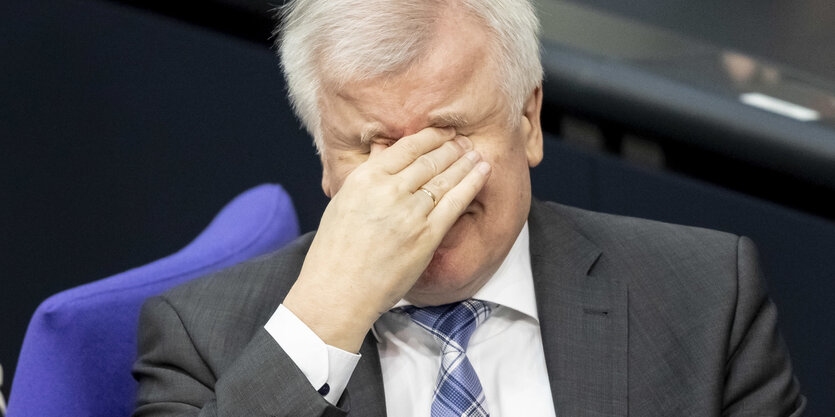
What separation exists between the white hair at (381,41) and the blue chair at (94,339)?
0.47 m

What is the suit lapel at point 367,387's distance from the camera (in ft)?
5.50

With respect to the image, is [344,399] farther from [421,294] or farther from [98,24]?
[98,24]

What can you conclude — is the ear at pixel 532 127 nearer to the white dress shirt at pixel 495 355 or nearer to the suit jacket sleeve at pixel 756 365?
the white dress shirt at pixel 495 355

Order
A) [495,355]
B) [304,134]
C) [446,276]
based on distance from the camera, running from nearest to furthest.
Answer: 1. [446,276]
2. [495,355]
3. [304,134]

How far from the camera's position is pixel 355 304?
154 cm

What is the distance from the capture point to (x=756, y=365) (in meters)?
1.68

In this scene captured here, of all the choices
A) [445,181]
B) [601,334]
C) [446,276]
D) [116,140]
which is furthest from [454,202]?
[116,140]

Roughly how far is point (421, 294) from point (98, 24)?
2089mm

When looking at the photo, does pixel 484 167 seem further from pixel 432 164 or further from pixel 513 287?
pixel 513 287

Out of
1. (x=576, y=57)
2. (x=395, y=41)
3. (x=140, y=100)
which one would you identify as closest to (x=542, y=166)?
Answer: (x=576, y=57)

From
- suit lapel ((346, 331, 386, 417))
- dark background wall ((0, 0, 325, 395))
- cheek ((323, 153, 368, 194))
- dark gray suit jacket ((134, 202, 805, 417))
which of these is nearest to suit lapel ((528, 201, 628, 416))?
dark gray suit jacket ((134, 202, 805, 417))

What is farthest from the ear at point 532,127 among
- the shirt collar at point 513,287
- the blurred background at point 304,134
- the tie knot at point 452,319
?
the blurred background at point 304,134

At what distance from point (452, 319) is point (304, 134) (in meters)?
1.66

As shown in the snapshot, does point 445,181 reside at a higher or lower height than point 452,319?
higher
